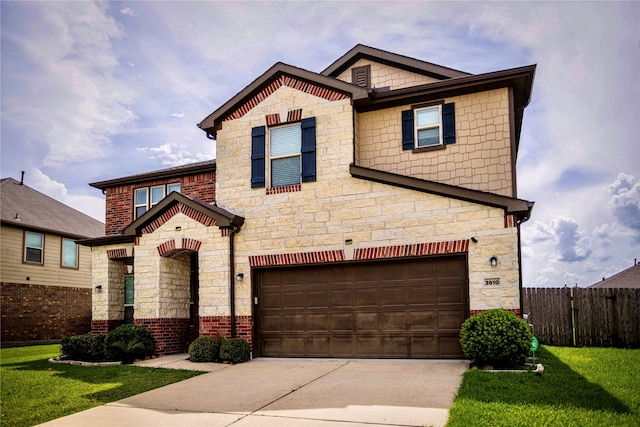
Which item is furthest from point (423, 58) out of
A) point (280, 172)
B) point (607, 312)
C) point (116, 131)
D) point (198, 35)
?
point (116, 131)

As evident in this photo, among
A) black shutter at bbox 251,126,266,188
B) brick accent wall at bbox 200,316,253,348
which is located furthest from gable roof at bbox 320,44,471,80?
brick accent wall at bbox 200,316,253,348

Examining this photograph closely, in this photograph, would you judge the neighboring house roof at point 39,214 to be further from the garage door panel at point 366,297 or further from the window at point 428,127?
the window at point 428,127

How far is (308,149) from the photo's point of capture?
1401 cm

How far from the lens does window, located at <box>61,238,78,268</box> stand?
26.0 metres

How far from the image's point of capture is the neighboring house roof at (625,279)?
2508cm

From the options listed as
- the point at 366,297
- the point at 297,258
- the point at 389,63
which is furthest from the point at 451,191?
the point at 389,63

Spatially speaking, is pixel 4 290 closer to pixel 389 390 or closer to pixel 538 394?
pixel 389 390

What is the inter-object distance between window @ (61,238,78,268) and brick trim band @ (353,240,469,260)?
18.7 m

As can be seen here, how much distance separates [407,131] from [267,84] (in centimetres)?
414

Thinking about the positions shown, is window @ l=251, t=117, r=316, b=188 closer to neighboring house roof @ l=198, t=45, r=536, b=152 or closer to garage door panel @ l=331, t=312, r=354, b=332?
neighboring house roof @ l=198, t=45, r=536, b=152

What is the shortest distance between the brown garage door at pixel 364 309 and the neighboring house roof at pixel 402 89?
14.6ft

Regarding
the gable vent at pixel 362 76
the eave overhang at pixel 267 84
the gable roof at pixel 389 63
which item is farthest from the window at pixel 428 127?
Result: the gable vent at pixel 362 76

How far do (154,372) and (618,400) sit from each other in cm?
896

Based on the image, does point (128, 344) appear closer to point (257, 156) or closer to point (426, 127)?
point (257, 156)
